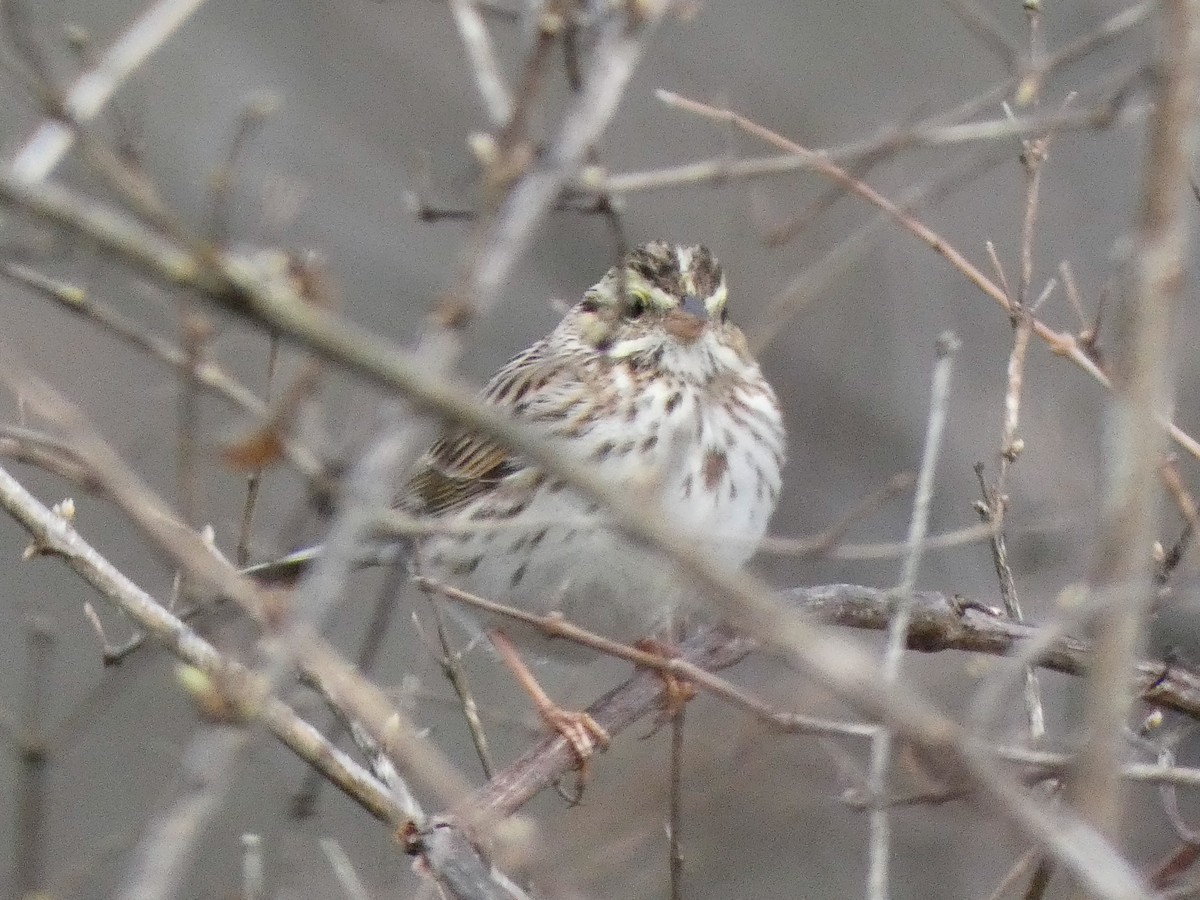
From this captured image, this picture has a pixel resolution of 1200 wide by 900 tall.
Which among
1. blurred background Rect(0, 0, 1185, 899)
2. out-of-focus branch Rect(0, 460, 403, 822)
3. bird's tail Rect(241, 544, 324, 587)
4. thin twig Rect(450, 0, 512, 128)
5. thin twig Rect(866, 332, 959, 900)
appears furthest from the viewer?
blurred background Rect(0, 0, 1185, 899)

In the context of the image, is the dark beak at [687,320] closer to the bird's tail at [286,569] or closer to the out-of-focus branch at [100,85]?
the bird's tail at [286,569]

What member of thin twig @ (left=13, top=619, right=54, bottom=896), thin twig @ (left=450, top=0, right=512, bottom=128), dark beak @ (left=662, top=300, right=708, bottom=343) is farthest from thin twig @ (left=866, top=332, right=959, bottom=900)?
dark beak @ (left=662, top=300, right=708, bottom=343)

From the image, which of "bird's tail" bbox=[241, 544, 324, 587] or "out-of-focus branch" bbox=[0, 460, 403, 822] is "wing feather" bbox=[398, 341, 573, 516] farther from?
"out-of-focus branch" bbox=[0, 460, 403, 822]

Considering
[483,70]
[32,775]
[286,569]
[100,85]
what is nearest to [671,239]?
[286,569]

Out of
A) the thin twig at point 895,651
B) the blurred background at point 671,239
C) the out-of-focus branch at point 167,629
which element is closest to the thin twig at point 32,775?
the out-of-focus branch at point 167,629

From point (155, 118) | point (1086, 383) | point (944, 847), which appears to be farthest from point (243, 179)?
point (944, 847)

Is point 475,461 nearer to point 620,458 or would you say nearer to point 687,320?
point 620,458
